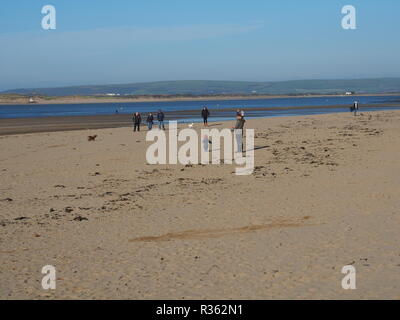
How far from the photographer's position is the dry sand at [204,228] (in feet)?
25.0

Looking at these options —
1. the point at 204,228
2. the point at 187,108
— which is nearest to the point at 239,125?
the point at 204,228

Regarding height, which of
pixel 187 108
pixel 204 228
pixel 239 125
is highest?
pixel 187 108

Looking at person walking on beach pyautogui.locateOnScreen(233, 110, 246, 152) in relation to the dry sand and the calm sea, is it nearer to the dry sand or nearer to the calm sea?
the dry sand

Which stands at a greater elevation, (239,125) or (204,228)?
(239,125)

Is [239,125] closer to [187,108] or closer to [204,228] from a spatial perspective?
[204,228]

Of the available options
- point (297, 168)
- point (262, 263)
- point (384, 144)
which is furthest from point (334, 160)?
point (262, 263)

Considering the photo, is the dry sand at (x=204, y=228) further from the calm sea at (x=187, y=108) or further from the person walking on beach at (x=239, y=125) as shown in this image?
the calm sea at (x=187, y=108)

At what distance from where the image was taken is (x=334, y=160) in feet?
63.6

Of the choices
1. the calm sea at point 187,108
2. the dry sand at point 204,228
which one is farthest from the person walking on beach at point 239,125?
the calm sea at point 187,108

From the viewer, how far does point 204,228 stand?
10836mm

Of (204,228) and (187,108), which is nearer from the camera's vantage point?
(204,228)

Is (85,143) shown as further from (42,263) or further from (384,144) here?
(42,263)

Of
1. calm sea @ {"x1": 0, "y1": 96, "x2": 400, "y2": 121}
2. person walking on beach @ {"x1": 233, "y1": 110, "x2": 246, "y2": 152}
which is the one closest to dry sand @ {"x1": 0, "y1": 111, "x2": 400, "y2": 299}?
person walking on beach @ {"x1": 233, "y1": 110, "x2": 246, "y2": 152}

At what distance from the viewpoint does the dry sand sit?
7.62 meters
